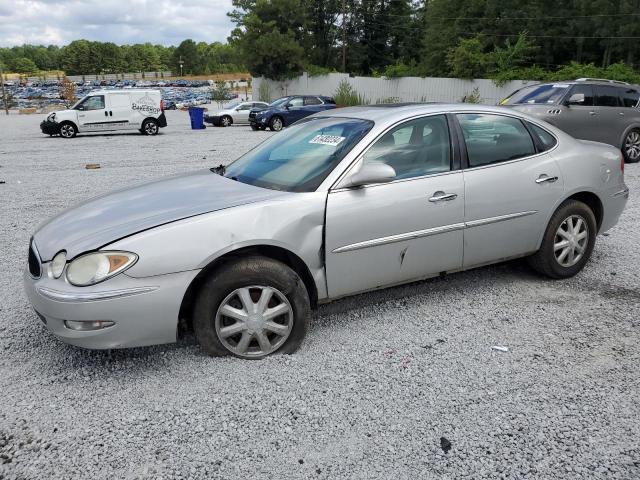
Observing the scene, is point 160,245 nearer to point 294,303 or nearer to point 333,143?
point 294,303

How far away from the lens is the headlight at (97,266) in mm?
3000

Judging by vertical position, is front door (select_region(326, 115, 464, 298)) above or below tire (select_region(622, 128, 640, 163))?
above

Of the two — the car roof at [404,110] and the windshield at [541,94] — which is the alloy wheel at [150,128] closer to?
the windshield at [541,94]

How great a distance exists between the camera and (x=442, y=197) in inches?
153

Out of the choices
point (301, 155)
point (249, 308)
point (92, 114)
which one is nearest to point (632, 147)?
point (301, 155)

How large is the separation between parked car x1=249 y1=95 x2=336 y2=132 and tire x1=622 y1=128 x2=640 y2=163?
14312 millimetres

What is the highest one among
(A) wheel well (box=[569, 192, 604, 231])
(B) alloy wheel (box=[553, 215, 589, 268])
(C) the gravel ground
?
(A) wheel well (box=[569, 192, 604, 231])

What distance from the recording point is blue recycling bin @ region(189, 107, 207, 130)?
82.7 feet

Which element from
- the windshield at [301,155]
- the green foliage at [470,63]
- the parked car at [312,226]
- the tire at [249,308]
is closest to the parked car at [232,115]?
the green foliage at [470,63]

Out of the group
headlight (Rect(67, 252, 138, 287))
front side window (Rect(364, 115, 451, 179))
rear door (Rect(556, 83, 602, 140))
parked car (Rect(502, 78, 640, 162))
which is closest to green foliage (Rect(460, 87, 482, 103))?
parked car (Rect(502, 78, 640, 162))

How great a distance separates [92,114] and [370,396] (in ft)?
69.3

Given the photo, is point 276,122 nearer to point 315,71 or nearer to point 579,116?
point 579,116

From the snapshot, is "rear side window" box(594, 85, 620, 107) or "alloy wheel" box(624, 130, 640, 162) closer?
"rear side window" box(594, 85, 620, 107)

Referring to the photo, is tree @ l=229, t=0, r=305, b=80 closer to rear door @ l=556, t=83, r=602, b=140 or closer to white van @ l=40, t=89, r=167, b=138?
white van @ l=40, t=89, r=167, b=138
